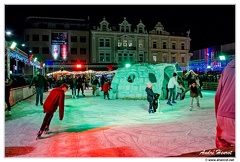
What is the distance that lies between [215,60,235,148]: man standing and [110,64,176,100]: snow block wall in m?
11.7

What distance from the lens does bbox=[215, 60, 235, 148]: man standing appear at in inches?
94.7

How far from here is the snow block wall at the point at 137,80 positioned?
14750 millimetres

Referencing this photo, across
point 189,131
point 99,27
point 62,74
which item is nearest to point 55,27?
point 99,27

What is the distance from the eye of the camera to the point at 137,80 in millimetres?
14961

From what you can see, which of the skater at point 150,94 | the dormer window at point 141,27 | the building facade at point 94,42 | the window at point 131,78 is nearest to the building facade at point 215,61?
the window at point 131,78

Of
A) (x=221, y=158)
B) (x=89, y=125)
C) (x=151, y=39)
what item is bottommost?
(x=89, y=125)

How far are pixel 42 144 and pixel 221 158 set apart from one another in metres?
3.93

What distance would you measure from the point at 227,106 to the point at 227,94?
117mm

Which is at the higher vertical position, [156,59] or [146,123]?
[156,59]

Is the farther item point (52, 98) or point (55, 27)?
point (55, 27)

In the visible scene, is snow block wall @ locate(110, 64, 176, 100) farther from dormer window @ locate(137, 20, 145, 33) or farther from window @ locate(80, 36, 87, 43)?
dormer window @ locate(137, 20, 145, 33)

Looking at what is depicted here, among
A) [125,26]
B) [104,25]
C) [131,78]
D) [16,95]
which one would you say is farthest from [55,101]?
[125,26]

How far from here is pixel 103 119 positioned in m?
8.12

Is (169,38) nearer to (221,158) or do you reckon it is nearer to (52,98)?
(52,98)
